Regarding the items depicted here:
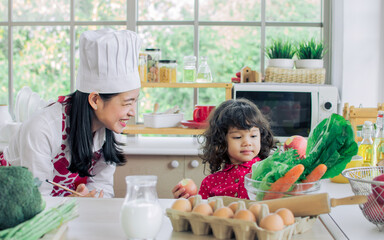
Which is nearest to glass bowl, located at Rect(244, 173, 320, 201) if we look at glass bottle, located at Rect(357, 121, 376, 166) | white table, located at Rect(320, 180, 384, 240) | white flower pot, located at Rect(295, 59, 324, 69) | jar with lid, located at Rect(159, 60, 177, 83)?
white table, located at Rect(320, 180, 384, 240)

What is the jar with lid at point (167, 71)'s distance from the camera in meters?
3.02

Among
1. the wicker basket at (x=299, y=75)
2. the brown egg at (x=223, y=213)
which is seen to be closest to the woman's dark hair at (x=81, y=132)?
the brown egg at (x=223, y=213)

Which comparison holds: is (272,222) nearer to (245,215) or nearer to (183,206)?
(245,215)

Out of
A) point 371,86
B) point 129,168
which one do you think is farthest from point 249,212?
point 371,86

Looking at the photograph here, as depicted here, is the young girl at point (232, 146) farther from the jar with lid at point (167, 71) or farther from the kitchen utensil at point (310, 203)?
the jar with lid at point (167, 71)

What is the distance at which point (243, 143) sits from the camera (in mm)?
1654

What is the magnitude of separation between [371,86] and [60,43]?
207 centimetres

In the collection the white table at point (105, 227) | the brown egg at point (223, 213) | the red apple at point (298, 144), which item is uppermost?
the red apple at point (298, 144)

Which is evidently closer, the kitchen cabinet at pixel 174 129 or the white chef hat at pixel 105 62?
the white chef hat at pixel 105 62

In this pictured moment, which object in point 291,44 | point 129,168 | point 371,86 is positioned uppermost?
point 291,44

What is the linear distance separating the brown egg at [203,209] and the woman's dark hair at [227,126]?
68cm

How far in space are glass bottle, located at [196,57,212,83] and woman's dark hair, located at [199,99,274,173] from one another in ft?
3.96

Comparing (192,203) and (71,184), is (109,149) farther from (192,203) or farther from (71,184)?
(192,203)

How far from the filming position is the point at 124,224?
0.92m
